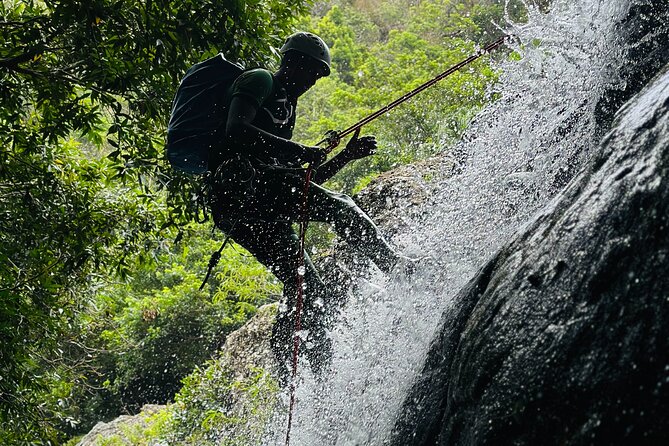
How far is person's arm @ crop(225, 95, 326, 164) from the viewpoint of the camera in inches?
163

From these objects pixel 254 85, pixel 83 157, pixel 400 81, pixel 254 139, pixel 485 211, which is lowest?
pixel 485 211

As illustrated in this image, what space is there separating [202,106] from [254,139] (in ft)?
2.09

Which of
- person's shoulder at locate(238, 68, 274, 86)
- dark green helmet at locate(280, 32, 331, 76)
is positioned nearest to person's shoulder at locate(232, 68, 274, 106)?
person's shoulder at locate(238, 68, 274, 86)

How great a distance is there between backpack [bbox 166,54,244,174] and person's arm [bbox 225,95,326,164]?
1.18ft

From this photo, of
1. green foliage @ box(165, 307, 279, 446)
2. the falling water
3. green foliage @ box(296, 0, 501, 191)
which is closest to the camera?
the falling water

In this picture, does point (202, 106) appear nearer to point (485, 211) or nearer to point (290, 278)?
point (290, 278)

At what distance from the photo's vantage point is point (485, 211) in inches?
175

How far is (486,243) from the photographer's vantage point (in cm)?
404

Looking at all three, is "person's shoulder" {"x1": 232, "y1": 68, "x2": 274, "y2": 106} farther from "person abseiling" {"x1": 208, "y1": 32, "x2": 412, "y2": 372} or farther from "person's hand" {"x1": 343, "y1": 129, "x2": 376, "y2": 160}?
"person's hand" {"x1": 343, "y1": 129, "x2": 376, "y2": 160}

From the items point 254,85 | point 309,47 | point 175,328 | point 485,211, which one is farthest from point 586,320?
point 175,328

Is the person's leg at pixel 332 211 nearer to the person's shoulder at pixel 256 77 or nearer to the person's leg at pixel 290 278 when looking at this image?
the person's leg at pixel 290 278

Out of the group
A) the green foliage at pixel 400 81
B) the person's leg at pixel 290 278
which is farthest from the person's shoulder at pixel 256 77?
the green foliage at pixel 400 81

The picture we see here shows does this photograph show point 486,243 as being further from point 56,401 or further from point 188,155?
point 56,401

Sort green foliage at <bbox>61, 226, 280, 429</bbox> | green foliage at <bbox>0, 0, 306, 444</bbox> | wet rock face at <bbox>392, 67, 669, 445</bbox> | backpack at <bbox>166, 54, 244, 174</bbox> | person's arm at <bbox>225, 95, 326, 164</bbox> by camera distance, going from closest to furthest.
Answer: wet rock face at <bbox>392, 67, 669, 445</bbox> → person's arm at <bbox>225, 95, 326, 164</bbox> → backpack at <bbox>166, 54, 244, 174</bbox> → green foliage at <bbox>0, 0, 306, 444</bbox> → green foliage at <bbox>61, 226, 280, 429</bbox>
